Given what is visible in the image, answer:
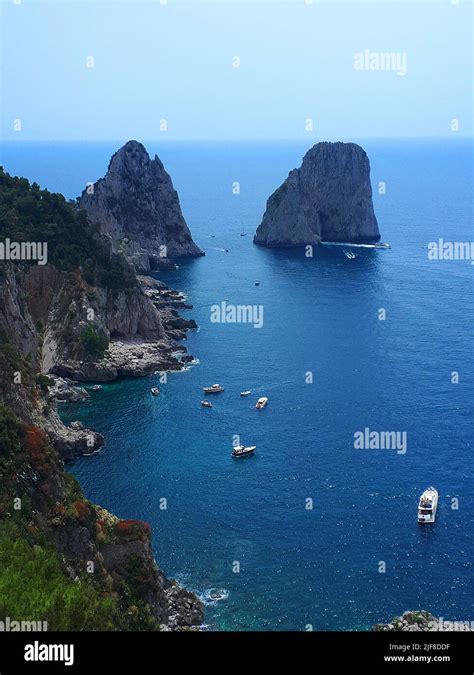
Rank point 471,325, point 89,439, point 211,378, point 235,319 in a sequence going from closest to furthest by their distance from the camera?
point 89,439 → point 211,378 → point 471,325 → point 235,319

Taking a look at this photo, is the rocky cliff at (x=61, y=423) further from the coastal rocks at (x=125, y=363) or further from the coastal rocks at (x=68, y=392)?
the coastal rocks at (x=68, y=392)

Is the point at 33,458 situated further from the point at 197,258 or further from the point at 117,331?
the point at 197,258

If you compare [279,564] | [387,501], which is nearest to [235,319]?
[387,501]

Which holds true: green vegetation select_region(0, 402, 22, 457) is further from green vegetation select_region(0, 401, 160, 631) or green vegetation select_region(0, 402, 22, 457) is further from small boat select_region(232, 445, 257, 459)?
small boat select_region(232, 445, 257, 459)

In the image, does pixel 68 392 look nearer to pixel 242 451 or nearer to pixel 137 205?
pixel 242 451

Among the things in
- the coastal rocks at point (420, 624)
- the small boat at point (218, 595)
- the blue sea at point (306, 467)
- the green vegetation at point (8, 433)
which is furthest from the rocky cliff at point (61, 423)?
the coastal rocks at point (420, 624)
